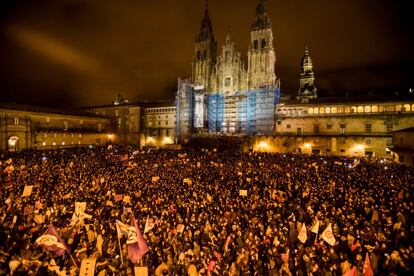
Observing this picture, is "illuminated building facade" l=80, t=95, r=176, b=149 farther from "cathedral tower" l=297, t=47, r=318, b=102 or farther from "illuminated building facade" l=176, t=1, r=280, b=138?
"cathedral tower" l=297, t=47, r=318, b=102

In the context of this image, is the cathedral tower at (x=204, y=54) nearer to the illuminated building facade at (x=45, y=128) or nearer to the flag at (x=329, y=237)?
the illuminated building facade at (x=45, y=128)

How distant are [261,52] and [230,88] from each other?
9.43 meters

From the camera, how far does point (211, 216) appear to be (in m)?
10.3

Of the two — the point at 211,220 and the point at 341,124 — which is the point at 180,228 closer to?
the point at 211,220

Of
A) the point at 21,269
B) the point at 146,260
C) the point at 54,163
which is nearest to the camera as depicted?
the point at 21,269

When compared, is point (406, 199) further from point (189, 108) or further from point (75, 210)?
point (189, 108)

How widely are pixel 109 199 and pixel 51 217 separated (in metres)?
3.00

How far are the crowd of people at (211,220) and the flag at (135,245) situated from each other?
0.27m

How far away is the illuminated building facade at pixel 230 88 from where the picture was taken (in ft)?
152

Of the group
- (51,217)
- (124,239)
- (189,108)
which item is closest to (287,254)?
(124,239)

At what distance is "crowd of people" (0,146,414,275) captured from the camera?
707 centimetres

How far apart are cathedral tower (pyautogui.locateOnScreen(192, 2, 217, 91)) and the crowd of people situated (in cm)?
3939

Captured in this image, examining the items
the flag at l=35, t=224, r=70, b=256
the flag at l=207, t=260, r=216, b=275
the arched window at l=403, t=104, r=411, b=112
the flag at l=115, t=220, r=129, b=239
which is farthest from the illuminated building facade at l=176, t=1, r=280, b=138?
the flag at l=35, t=224, r=70, b=256

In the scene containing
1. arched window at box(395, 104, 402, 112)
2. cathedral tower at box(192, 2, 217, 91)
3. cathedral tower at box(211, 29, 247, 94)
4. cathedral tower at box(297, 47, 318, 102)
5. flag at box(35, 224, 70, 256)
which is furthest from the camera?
cathedral tower at box(297, 47, 318, 102)
